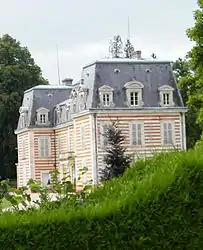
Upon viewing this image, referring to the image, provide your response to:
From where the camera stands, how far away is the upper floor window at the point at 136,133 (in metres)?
45.1

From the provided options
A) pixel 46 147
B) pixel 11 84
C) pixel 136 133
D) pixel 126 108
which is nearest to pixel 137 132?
pixel 136 133

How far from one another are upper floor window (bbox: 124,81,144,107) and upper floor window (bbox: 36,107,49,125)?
12.5 meters

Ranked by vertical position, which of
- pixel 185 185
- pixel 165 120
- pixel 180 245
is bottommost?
pixel 180 245

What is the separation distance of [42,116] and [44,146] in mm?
2567

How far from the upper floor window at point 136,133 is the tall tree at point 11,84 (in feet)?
60.1

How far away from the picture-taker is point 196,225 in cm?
579

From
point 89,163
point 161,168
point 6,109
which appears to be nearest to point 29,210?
point 161,168

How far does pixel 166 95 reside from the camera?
45594mm

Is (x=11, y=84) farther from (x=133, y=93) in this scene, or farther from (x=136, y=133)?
(x=136, y=133)

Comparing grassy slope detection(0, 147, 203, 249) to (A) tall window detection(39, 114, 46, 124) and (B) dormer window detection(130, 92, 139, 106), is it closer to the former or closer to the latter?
(B) dormer window detection(130, 92, 139, 106)

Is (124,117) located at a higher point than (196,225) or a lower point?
higher

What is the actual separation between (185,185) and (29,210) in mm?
1436

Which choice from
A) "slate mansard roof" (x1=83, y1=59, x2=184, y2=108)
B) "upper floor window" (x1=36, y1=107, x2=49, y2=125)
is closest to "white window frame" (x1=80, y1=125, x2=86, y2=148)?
"slate mansard roof" (x1=83, y1=59, x2=184, y2=108)

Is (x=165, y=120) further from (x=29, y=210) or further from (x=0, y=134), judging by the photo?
(x=29, y=210)
